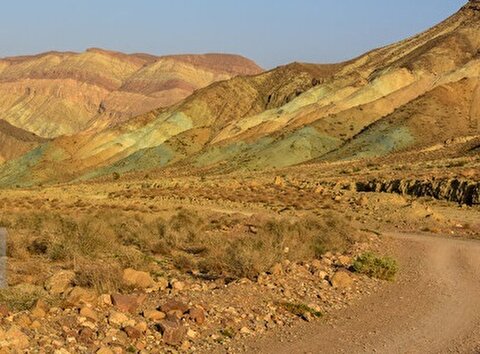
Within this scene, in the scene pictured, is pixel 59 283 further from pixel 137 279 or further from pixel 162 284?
pixel 162 284

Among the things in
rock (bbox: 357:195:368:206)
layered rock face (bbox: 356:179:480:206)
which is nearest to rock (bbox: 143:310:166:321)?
rock (bbox: 357:195:368:206)

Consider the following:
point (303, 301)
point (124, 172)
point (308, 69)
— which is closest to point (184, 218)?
point (303, 301)

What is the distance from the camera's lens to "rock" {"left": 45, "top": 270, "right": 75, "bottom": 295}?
12.3m

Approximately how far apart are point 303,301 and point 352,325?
4.61ft

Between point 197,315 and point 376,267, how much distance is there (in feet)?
19.1

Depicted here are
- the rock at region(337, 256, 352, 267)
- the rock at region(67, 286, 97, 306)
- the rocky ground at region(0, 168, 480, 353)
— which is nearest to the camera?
the rocky ground at region(0, 168, 480, 353)

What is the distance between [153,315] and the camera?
10.9 meters

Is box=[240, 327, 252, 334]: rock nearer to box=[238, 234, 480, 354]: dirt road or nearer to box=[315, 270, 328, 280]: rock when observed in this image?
box=[238, 234, 480, 354]: dirt road

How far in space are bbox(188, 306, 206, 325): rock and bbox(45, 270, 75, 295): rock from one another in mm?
2737

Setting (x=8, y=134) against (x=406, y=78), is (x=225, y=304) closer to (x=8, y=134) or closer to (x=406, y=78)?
(x=406, y=78)

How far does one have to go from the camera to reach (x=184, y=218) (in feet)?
83.3

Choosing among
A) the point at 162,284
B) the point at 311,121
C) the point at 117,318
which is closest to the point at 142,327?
the point at 117,318

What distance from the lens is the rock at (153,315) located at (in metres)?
10.9

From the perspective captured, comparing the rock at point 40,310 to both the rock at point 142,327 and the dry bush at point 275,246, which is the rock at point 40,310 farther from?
the dry bush at point 275,246
